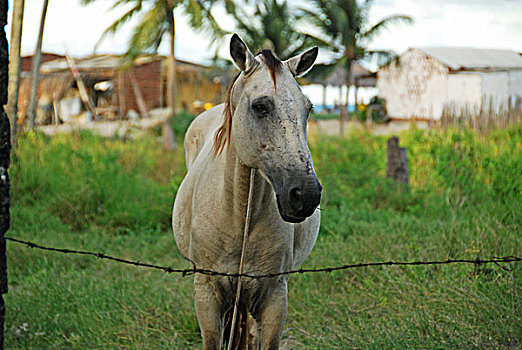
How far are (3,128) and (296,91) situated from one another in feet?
3.75

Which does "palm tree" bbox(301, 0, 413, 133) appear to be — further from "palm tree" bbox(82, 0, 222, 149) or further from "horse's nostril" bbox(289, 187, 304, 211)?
"horse's nostril" bbox(289, 187, 304, 211)

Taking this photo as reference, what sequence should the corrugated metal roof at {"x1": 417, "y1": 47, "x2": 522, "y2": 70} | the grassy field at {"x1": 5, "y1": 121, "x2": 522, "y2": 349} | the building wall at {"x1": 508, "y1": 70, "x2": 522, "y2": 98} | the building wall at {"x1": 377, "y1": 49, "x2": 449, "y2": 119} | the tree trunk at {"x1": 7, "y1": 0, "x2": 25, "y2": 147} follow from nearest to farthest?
the grassy field at {"x1": 5, "y1": 121, "x2": 522, "y2": 349} → the tree trunk at {"x1": 7, "y1": 0, "x2": 25, "y2": 147} → the corrugated metal roof at {"x1": 417, "y1": 47, "x2": 522, "y2": 70} → the building wall at {"x1": 508, "y1": 70, "x2": 522, "y2": 98} → the building wall at {"x1": 377, "y1": 49, "x2": 449, "y2": 119}

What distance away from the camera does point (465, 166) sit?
687cm

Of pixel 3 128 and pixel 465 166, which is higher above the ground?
pixel 3 128

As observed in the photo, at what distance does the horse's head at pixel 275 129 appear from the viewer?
200 cm

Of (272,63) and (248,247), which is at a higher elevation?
(272,63)

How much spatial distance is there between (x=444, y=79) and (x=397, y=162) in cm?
1848

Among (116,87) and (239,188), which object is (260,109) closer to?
(239,188)

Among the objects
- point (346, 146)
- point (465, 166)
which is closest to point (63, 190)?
point (465, 166)

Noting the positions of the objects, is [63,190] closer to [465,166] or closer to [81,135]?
[81,135]

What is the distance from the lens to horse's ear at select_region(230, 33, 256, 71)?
88.1 inches

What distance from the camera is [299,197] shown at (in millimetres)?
1977

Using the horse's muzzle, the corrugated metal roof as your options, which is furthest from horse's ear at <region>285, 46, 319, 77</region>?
the corrugated metal roof

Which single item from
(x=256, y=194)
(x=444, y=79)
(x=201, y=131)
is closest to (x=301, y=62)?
(x=256, y=194)
